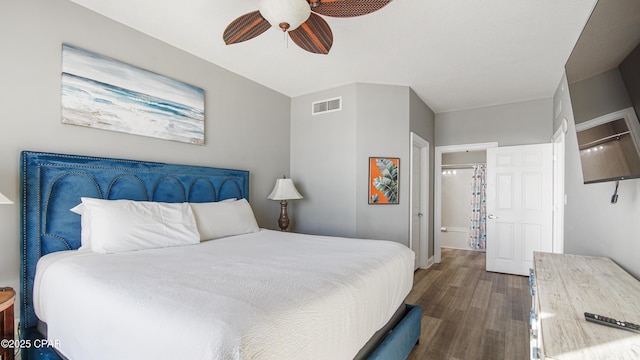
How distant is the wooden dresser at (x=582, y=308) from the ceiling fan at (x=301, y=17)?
5.44ft

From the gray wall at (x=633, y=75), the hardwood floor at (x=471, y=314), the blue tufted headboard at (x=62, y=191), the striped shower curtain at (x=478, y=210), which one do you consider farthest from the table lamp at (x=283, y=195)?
the striped shower curtain at (x=478, y=210)

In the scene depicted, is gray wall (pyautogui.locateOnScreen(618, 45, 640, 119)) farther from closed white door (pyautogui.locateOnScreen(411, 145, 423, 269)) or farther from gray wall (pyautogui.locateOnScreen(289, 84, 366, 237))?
closed white door (pyautogui.locateOnScreen(411, 145, 423, 269))

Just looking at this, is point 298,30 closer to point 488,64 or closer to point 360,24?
point 360,24

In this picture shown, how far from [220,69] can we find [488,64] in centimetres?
301

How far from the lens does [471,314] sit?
2939 mm

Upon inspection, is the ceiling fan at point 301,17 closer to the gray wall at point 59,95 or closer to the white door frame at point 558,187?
the gray wall at point 59,95

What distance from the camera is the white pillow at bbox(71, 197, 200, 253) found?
1.96 meters

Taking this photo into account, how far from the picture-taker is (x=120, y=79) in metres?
2.46

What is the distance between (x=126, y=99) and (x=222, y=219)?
52.2 inches

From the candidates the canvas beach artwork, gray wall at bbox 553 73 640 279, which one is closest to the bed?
the canvas beach artwork

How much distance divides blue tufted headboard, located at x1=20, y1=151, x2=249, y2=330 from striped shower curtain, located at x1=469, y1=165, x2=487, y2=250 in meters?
5.90

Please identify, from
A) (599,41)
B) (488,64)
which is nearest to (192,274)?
(599,41)

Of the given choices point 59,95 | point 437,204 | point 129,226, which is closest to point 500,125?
point 437,204

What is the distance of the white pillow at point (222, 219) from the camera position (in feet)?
8.70
